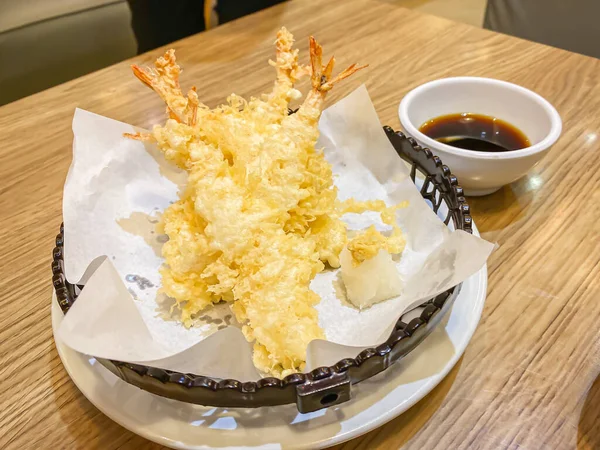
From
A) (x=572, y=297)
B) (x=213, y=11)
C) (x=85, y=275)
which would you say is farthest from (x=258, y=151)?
(x=213, y=11)

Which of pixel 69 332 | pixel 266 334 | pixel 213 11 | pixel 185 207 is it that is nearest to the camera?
pixel 69 332

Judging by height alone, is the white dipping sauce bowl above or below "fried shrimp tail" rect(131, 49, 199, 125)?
below

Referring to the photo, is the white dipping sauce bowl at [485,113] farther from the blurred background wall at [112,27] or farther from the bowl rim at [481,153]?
the blurred background wall at [112,27]

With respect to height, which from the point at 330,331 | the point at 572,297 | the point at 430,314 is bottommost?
the point at 572,297

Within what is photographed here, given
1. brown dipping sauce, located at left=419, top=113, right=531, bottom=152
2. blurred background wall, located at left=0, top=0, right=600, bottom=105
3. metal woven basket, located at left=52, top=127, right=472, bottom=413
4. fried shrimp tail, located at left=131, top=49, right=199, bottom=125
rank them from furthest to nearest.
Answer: blurred background wall, located at left=0, top=0, right=600, bottom=105 → brown dipping sauce, located at left=419, top=113, right=531, bottom=152 → fried shrimp tail, located at left=131, top=49, right=199, bottom=125 → metal woven basket, located at left=52, top=127, right=472, bottom=413

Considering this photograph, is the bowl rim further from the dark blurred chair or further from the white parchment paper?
the dark blurred chair

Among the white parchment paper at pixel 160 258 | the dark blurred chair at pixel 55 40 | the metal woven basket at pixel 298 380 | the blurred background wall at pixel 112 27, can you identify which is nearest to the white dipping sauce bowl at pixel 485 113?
the white parchment paper at pixel 160 258

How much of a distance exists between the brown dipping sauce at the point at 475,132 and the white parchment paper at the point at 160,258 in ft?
0.64

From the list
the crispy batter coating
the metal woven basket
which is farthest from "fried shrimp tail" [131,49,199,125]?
the metal woven basket

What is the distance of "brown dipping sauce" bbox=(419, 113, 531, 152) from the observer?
4.10ft

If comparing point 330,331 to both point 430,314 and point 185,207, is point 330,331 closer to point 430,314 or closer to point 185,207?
point 430,314

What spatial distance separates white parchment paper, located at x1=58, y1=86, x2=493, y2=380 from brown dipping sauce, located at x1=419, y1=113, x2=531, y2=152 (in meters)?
0.20

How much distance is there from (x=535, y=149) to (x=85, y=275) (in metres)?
0.95

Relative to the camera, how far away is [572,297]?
0.98m
